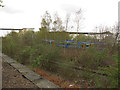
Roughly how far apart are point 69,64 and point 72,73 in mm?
433

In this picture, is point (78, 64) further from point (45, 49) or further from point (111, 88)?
point (111, 88)

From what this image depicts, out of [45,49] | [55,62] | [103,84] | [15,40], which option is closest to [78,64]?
[55,62]

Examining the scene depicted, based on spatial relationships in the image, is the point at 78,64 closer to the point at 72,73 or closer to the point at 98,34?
the point at 72,73

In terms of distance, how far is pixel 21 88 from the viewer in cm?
217

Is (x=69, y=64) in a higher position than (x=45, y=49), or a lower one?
lower

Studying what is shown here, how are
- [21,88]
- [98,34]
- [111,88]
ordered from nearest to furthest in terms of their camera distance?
[111,88], [21,88], [98,34]

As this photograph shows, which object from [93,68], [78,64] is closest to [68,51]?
[78,64]

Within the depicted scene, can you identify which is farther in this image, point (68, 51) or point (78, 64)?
point (68, 51)

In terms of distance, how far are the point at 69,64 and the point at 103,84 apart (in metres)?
1.90

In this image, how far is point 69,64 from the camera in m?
4.02

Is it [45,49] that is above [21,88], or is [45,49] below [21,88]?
above

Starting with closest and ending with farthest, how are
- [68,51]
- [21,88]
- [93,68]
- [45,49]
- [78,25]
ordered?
1. [21,88]
2. [93,68]
3. [45,49]
4. [68,51]
5. [78,25]

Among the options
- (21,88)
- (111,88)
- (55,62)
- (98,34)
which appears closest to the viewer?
(111,88)

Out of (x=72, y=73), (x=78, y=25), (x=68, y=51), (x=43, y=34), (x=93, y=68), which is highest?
(x=78, y=25)
